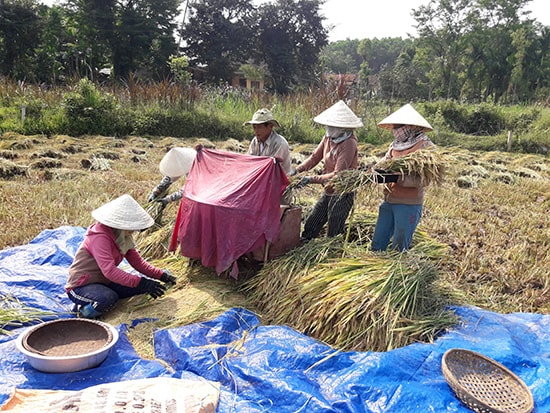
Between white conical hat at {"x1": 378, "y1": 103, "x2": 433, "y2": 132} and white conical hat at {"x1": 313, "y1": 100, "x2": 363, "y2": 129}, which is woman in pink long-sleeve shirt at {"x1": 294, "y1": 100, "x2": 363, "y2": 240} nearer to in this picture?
white conical hat at {"x1": 313, "y1": 100, "x2": 363, "y2": 129}

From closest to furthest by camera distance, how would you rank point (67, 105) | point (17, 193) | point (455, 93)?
1. point (17, 193)
2. point (67, 105)
3. point (455, 93)

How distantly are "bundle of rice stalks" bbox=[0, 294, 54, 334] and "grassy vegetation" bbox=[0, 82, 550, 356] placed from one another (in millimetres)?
425

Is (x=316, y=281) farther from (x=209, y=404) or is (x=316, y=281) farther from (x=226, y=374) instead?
(x=209, y=404)

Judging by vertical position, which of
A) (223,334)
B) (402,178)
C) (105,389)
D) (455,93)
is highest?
(455,93)

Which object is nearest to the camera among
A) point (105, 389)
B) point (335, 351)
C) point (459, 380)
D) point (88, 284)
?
point (105, 389)

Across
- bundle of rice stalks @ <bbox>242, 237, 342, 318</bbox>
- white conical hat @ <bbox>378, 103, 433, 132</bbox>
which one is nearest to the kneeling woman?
bundle of rice stalks @ <bbox>242, 237, 342, 318</bbox>

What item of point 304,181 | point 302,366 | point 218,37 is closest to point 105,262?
point 302,366

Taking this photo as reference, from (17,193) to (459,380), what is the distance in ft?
17.4

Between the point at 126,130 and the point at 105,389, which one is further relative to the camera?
the point at 126,130

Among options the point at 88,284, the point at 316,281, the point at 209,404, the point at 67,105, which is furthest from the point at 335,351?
Result: the point at 67,105

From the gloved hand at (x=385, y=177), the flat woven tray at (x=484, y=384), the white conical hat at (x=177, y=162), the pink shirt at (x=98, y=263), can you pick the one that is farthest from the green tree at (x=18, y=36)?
the flat woven tray at (x=484, y=384)

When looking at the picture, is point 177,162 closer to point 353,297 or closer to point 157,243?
point 157,243

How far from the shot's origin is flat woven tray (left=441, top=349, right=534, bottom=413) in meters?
2.01

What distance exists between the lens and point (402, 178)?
3004 mm
